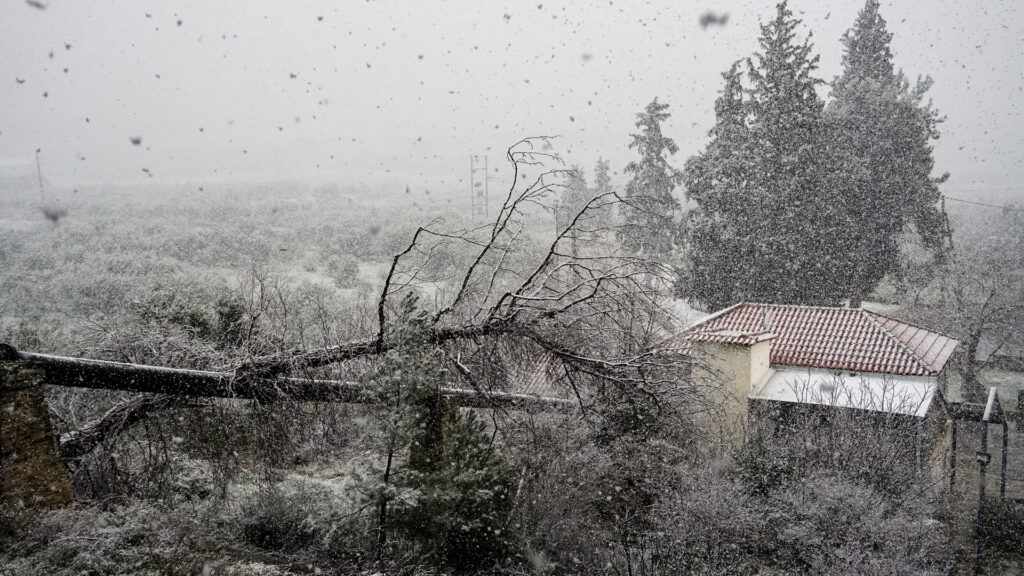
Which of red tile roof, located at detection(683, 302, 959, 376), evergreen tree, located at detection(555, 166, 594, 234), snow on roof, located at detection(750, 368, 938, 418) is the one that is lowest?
snow on roof, located at detection(750, 368, 938, 418)

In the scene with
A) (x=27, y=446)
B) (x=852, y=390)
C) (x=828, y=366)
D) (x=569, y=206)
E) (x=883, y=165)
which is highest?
(x=883, y=165)

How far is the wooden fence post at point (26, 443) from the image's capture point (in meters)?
4.88

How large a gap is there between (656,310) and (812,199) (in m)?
20.9

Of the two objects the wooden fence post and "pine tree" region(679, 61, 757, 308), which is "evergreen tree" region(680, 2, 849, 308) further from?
the wooden fence post

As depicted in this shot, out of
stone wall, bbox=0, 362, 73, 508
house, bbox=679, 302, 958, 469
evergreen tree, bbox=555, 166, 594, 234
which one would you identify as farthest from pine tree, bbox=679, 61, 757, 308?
stone wall, bbox=0, 362, 73, 508

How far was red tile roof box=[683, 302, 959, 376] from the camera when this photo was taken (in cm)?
1602

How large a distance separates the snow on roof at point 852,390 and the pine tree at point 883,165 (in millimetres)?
11858

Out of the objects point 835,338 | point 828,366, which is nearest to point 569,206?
point 828,366

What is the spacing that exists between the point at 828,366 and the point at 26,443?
1865cm

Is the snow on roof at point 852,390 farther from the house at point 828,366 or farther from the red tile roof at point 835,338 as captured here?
the red tile roof at point 835,338

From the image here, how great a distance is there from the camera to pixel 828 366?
663 inches

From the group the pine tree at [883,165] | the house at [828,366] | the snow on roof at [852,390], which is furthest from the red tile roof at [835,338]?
the pine tree at [883,165]

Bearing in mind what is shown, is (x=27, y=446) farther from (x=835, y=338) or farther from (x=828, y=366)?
(x=835, y=338)

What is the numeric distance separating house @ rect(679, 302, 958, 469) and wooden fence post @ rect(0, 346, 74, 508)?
39.1 feet
